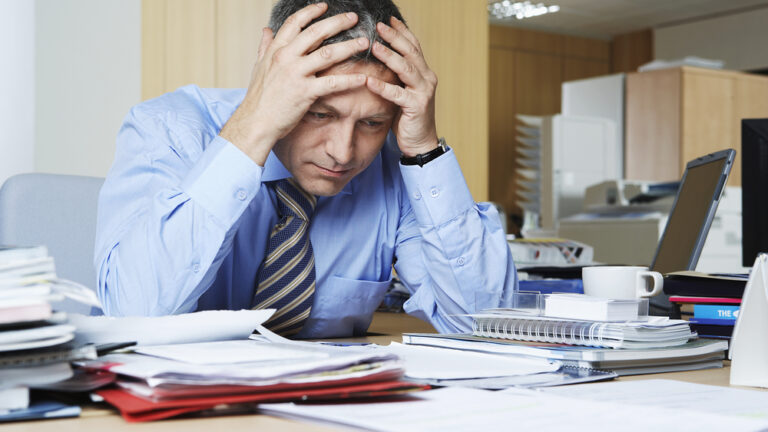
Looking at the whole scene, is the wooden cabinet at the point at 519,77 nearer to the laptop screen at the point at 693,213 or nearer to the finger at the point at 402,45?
the laptop screen at the point at 693,213

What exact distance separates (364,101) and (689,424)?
706 millimetres

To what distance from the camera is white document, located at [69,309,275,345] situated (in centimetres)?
72

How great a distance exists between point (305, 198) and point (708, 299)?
1.95 ft

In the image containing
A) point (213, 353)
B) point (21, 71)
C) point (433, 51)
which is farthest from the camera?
point (433, 51)

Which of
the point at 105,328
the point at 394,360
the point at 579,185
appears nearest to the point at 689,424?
the point at 394,360

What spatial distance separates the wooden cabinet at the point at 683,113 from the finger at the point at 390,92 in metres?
5.22

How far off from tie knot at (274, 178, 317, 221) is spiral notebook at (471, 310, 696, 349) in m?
0.38

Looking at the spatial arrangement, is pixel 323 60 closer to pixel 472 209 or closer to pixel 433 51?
pixel 472 209

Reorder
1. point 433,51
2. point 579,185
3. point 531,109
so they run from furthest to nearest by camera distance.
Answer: point 531,109
point 579,185
point 433,51

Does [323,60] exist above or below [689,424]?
above

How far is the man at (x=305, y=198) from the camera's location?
1.06 metres

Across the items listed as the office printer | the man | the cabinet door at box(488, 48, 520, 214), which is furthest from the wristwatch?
the cabinet door at box(488, 48, 520, 214)

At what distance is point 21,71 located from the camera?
88.4 inches

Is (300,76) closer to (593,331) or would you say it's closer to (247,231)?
(247,231)
